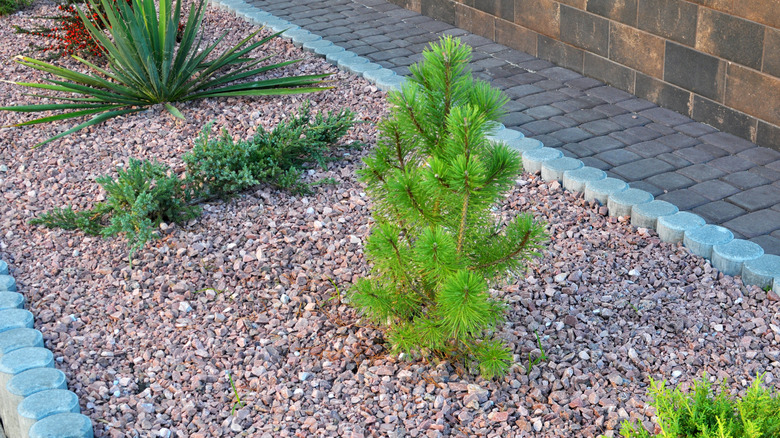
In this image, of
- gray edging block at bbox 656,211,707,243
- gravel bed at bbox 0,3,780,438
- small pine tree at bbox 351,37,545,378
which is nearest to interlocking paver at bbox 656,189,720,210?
gray edging block at bbox 656,211,707,243

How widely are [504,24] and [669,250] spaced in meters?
2.98

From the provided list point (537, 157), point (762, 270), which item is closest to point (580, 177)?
point (537, 157)

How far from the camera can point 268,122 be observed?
15.7 feet

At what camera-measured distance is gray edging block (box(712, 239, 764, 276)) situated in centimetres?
329

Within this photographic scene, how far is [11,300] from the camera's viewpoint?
324 cm

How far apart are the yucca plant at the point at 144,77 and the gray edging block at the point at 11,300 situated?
1644mm

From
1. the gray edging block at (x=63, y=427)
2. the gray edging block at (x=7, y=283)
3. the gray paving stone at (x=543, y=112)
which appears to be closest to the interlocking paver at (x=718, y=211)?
the gray paving stone at (x=543, y=112)

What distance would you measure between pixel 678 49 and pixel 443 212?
2.77 m

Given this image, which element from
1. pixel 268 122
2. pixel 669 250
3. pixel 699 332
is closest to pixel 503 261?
pixel 699 332

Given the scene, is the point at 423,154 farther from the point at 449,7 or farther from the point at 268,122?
the point at 449,7

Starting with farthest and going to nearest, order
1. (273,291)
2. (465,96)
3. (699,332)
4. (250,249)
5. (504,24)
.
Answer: (504,24)
(250,249)
(273,291)
(699,332)
(465,96)

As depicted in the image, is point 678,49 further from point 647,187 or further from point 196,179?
point 196,179

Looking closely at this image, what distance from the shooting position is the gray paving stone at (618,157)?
169 inches

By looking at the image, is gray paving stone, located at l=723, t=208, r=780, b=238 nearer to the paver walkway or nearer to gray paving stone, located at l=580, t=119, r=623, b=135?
the paver walkway
